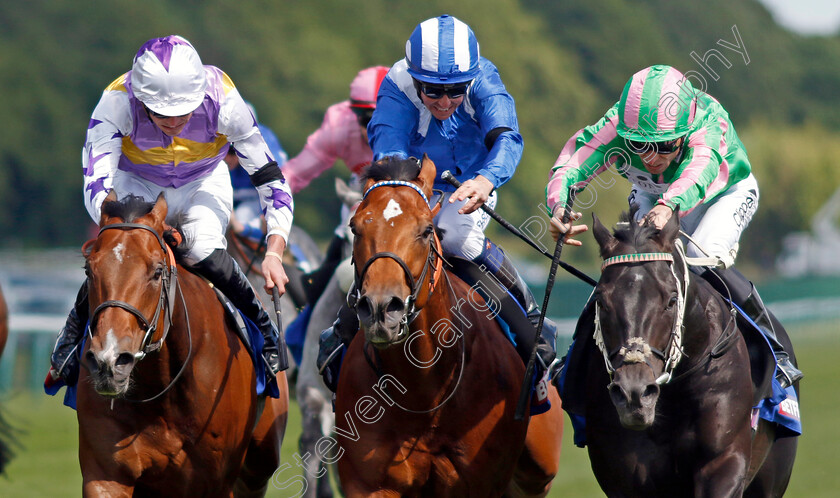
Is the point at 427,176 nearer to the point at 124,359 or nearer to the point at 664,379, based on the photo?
the point at 664,379

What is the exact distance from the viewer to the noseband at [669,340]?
13.5 feet

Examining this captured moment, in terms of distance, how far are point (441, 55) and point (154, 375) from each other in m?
1.82

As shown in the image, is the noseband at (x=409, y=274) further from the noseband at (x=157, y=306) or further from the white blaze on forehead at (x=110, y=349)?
the white blaze on forehead at (x=110, y=349)

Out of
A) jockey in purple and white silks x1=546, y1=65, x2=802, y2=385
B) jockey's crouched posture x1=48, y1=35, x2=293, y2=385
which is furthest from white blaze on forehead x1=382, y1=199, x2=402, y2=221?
jockey's crouched posture x1=48, y1=35, x2=293, y2=385

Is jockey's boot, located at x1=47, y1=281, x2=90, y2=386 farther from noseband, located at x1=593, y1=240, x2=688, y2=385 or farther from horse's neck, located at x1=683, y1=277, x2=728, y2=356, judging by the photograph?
horse's neck, located at x1=683, y1=277, x2=728, y2=356

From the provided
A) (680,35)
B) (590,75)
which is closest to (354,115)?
(590,75)

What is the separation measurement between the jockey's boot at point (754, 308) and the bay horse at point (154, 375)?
2.15 meters

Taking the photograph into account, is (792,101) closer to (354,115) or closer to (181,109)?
(354,115)

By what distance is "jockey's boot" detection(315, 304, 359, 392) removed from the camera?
199 inches

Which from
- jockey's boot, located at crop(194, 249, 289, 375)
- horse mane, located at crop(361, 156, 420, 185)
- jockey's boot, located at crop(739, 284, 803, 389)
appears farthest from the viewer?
jockey's boot, located at crop(194, 249, 289, 375)

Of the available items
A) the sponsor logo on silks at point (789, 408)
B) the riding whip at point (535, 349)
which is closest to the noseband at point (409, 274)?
the riding whip at point (535, 349)

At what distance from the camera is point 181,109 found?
4914mm

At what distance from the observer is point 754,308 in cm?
518

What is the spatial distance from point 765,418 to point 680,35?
39.4 m
